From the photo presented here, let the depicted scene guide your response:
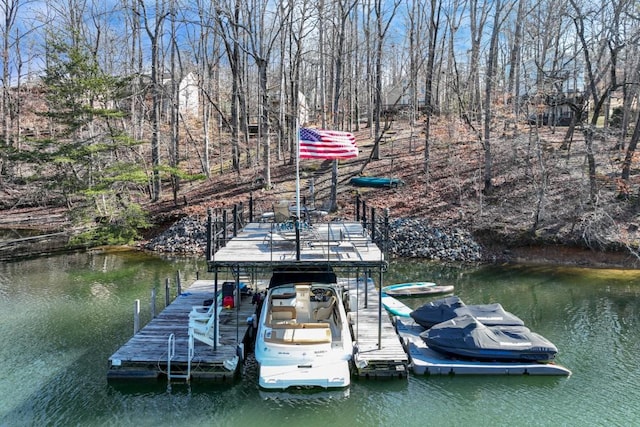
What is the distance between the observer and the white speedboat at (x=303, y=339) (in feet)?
32.3

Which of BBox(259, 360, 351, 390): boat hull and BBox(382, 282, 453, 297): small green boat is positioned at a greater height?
BBox(259, 360, 351, 390): boat hull

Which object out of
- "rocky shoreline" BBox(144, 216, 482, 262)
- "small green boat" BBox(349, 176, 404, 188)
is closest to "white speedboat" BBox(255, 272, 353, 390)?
"rocky shoreline" BBox(144, 216, 482, 262)

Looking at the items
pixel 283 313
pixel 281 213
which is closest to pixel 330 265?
pixel 283 313

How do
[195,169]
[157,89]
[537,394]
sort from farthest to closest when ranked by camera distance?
[195,169] < [157,89] < [537,394]

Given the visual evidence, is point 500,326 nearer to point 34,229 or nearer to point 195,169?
point 34,229

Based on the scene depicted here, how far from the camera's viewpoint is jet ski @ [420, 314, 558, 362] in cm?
1140

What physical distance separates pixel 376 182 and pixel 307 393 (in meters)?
22.3

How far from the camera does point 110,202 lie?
25.8 m

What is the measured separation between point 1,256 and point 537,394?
25886 mm

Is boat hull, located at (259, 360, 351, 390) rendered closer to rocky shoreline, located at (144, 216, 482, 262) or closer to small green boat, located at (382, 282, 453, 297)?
small green boat, located at (382, 282, 453, 297)

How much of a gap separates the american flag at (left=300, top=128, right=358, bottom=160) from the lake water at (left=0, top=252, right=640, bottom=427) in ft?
19.4

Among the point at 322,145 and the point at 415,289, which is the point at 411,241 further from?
the point at 322,145

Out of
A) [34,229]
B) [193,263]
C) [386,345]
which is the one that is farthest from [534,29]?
[34,229]

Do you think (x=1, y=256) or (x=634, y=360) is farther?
(x=1, y=256)
